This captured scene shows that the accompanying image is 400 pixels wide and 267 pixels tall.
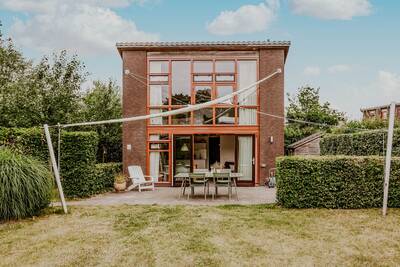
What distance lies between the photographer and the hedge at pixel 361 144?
1245cm

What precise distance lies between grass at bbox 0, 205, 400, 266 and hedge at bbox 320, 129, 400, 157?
12.8 feet

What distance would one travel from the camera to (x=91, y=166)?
12.4 metres

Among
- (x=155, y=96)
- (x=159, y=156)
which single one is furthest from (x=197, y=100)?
(x=159, y=156)

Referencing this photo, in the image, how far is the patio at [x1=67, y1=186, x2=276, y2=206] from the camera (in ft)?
35.3

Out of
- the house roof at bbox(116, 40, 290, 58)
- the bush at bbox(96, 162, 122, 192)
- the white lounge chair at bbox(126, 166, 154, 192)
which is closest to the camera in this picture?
the bush at bbox(96, 162, 122, 192)

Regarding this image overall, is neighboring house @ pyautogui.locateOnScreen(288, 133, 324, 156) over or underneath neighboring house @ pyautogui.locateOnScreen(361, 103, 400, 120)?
underneath

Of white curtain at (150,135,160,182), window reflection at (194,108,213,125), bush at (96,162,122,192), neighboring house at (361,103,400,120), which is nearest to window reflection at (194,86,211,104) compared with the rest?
window reflection at (194,108,213,125)

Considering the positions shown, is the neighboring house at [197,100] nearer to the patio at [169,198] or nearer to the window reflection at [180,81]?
the window reflection at [180,81]

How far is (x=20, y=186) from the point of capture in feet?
27.2

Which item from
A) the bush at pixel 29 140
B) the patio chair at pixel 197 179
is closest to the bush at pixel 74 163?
the bush at pixel 29 140

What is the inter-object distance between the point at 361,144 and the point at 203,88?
21.1 feet

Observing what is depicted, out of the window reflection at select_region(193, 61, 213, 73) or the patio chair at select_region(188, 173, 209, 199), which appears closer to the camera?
the patio chair at select_region(188, 173, 209, 199)

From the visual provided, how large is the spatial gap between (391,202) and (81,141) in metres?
9.05

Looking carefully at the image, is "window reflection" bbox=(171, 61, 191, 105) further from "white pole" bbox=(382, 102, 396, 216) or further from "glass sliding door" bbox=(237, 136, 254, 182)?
"white pole" bbox=(382, 102, 396, 216)
